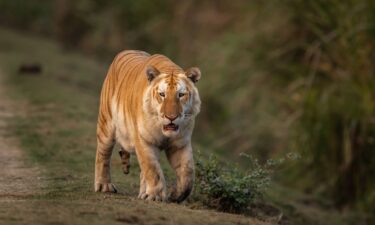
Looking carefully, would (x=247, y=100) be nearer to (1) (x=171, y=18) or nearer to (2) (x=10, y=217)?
(1) (x=171, y=18)

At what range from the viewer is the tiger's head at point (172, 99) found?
26.0ft

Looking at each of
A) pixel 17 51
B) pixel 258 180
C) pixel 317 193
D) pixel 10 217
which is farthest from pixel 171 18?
pixel 10 217

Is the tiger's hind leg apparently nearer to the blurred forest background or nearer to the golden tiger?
the golden tiger

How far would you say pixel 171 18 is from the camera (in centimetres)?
2580

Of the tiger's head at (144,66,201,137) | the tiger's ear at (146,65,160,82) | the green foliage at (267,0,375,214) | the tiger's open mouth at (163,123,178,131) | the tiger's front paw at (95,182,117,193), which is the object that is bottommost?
the tiger's front paw at (95,182,117,193)

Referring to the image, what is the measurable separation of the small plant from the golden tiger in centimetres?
90

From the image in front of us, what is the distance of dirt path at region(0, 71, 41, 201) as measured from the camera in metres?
8.86

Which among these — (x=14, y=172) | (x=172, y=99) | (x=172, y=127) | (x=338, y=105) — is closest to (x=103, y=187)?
(x=172, y=127)

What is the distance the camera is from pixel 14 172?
10.3 m

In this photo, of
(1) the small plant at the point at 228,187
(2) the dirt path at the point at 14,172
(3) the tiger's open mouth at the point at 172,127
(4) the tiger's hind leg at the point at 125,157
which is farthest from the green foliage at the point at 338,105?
(3) the tiger's open mouth at the point at 172,127

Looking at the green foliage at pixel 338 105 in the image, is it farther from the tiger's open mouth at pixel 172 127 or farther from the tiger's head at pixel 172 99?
the tiger's open mouth at pixel 172 127

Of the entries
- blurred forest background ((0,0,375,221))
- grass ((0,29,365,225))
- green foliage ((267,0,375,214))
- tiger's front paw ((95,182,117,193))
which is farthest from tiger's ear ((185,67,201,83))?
green foliage ((267,0,375,214))

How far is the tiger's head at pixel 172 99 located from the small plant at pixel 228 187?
1195 mm

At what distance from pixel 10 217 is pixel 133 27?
74.9 ft
